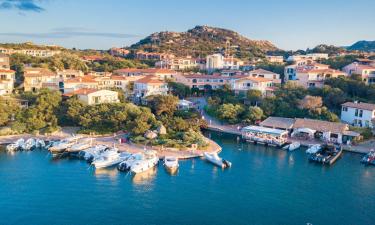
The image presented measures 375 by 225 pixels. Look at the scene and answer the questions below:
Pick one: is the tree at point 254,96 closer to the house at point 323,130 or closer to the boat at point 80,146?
the house at point 323,130

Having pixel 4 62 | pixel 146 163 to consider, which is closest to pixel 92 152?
pixel 146 163

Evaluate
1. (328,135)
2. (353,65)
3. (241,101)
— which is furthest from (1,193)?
(353,65)

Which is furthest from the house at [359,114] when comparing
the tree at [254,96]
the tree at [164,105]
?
the tree at [164,105]

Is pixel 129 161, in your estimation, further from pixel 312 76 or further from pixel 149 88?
pixel 312 76

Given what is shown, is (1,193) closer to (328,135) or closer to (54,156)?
(54,156)

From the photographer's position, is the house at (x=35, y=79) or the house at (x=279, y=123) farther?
the house at (x=35, y=79)

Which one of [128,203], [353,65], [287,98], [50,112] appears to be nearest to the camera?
[128,203]

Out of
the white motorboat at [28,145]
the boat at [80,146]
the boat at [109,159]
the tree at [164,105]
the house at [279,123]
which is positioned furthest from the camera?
the tree at [164,105]
